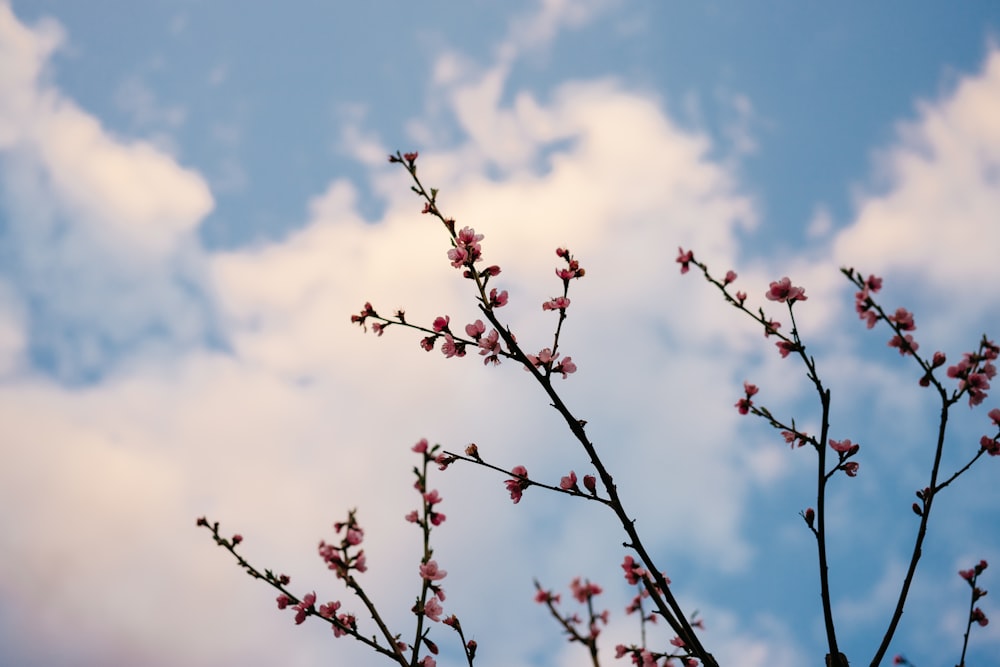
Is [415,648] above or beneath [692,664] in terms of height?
beneath

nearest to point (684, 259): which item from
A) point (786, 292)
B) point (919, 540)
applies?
point (786, 292)

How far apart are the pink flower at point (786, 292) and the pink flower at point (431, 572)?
9.84 feet

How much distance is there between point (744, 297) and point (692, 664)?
276 centimetres

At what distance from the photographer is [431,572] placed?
372cm

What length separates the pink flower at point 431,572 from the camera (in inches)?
145

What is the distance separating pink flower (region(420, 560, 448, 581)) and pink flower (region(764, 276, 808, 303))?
2999mm

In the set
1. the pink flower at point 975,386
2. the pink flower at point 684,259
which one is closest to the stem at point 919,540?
the pink flower at point 975,386

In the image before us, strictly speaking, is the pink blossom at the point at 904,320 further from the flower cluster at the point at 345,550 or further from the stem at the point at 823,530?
the flower cluster at the point at 345,550

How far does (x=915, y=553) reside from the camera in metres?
3.65

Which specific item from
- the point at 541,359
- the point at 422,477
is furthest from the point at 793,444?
the point at 422,477

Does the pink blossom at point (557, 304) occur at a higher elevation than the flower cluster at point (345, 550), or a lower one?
higher

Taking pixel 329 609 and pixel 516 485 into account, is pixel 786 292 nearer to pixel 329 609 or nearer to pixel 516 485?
pixel 516 485

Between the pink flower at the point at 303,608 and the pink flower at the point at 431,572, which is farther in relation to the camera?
the pink flower at the point at 303,608

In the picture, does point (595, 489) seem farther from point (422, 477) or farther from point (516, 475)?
point (422, 477)
